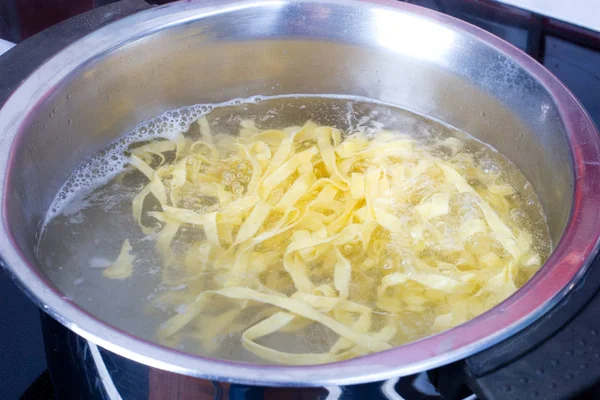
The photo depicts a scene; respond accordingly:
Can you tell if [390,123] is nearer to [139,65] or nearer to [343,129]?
[343,129]

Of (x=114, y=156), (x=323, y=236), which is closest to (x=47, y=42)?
(x=114, y=156)

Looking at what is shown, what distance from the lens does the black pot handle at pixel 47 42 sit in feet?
4.50

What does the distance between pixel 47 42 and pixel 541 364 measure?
1.24 metres

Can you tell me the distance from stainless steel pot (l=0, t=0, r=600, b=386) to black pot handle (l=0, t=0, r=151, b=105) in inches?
1.3

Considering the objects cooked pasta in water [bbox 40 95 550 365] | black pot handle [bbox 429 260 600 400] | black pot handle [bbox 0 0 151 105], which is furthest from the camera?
black pot handle [bbox 0 0 151 105]

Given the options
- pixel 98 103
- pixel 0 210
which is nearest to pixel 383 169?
pixel 98 103

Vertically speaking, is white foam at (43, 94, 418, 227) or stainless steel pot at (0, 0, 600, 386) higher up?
stainless steel pot at (0, 0, 600, 386)

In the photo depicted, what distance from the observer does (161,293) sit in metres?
1.26

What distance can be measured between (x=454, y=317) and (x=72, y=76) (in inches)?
37.7

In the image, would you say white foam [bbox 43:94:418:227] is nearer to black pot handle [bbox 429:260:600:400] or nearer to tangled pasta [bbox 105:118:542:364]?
tangled pasta [bbox 105:118:542:364]

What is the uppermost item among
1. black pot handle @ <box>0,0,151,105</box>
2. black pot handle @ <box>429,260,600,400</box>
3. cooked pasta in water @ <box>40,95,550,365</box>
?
black pot handle @ <box>0,0,151,105</box>

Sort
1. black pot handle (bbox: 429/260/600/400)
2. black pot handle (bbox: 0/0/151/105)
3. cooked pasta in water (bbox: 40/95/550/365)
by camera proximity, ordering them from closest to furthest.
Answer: black pot handle (bbox: 429/260/600/400), cooked pasta in water (bbox: 40/95/550/365), black pot handle (bbox: 0/0/151/105)

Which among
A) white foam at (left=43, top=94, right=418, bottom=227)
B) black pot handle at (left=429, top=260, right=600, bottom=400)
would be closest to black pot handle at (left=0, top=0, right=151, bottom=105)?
white foam at (left=43, top=94, right=418, bottom=227)

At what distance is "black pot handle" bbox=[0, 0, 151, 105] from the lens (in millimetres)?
1370
